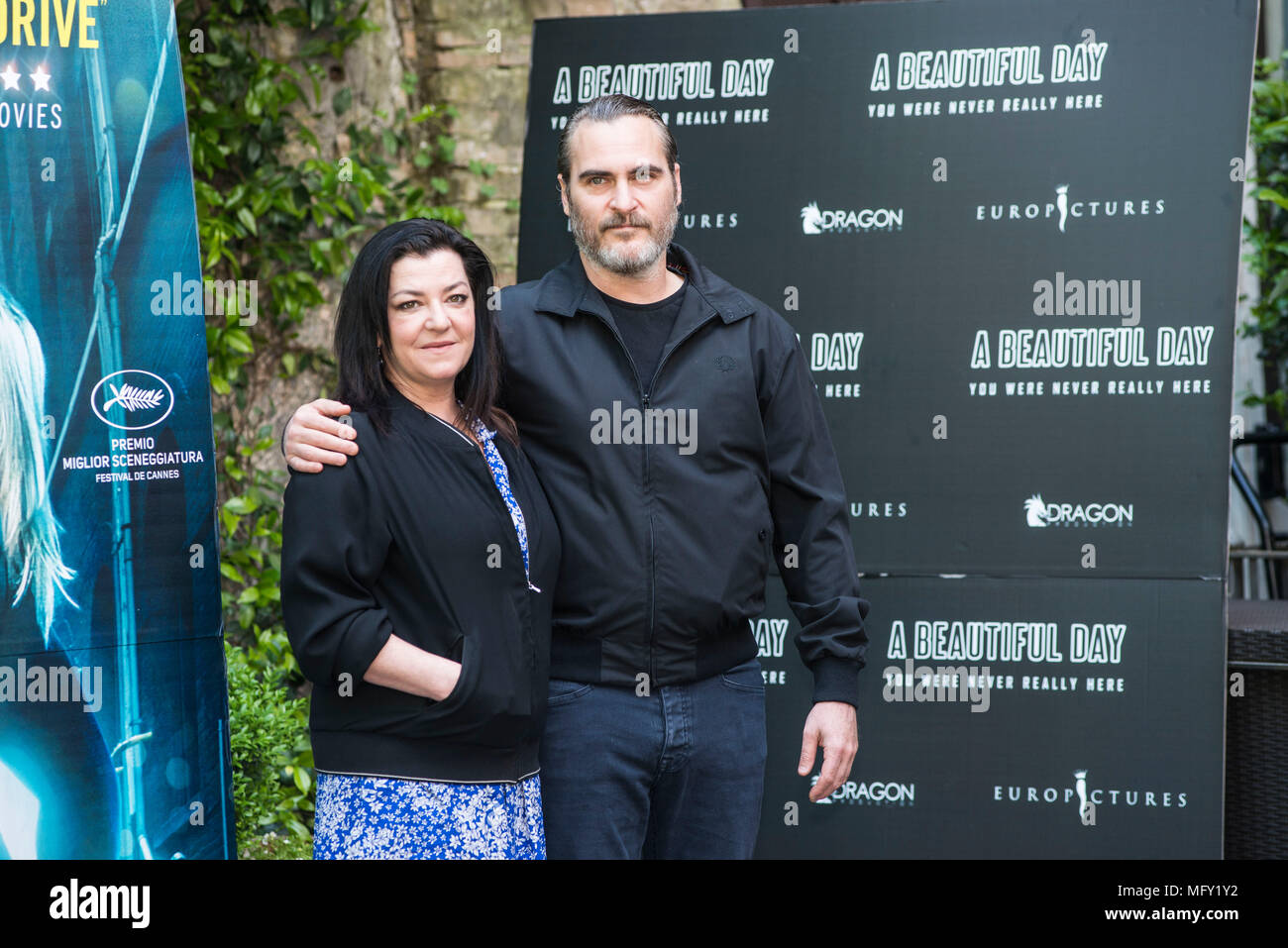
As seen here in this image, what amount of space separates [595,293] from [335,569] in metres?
0.67

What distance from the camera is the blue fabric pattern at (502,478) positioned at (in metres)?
1.85

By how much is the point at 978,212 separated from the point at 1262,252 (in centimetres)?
184

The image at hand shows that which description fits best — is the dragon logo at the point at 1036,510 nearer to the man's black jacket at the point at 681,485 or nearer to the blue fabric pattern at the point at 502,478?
the man's black jacket at the point at 681,485

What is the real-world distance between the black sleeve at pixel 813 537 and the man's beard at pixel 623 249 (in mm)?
267

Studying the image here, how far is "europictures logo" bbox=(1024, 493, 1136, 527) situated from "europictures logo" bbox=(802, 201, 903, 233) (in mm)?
668

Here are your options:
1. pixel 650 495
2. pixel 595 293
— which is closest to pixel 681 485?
pixel 650 495

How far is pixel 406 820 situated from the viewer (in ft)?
5.72

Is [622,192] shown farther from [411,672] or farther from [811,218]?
[811,218]

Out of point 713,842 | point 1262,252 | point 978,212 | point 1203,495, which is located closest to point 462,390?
point 713,842

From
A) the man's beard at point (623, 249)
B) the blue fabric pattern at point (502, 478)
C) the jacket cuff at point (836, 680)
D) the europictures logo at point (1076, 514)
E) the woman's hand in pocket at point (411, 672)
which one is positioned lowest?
the jacket cuff at point (836, 680)

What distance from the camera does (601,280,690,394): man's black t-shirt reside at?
6.93ft

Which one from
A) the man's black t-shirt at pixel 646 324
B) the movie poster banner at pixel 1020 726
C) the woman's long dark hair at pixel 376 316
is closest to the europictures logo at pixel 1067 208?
the movie poster banner at pixel 1020 726

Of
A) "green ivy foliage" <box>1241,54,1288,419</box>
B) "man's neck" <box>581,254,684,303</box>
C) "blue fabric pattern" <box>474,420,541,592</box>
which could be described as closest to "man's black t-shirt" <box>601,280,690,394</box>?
"man's neck" <box>581,254,684,303</box>

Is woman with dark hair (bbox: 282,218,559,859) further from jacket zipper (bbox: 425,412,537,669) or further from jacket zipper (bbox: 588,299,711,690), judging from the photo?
jacket zipper (bbox: 588,299,711,690)
